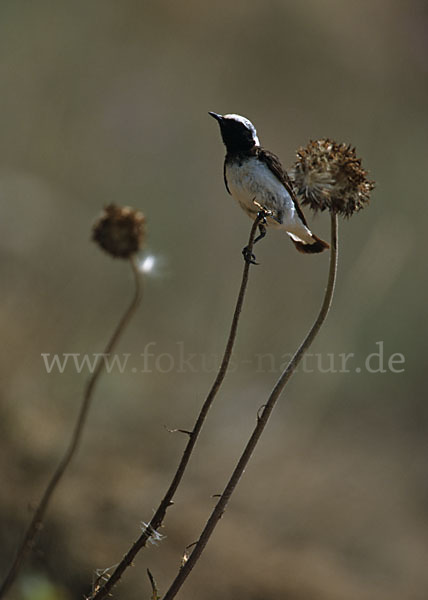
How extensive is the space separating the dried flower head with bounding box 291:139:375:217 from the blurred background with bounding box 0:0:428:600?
60cm

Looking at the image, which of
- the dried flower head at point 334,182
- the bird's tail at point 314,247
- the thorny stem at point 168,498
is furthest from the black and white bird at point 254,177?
the thorny stem at point 168,498

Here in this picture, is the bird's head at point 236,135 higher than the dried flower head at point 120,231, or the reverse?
the bird's head at point 236,135

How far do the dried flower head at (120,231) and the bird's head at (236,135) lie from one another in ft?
2.18

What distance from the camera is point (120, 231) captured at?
2467mm

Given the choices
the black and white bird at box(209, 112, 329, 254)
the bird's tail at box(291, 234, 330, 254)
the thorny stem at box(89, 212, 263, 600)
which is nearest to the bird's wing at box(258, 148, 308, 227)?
the black and white bird at box(209, 112, 329, 254)

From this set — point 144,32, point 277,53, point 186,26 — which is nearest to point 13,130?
point 144,32

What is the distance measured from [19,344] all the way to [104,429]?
2.67 feet

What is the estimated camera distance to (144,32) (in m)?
7.64

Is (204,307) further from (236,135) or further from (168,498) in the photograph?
(168,498)

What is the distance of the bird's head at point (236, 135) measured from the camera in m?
2.94

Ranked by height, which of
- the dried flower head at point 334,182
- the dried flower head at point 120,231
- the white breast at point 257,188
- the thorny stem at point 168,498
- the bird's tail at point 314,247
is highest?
the bird's tail at point 314,247

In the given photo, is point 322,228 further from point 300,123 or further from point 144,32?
point 144,32

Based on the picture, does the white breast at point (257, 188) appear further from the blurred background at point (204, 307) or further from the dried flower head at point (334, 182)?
the dried flower head at point (334, 182)

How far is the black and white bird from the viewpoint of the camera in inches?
111
